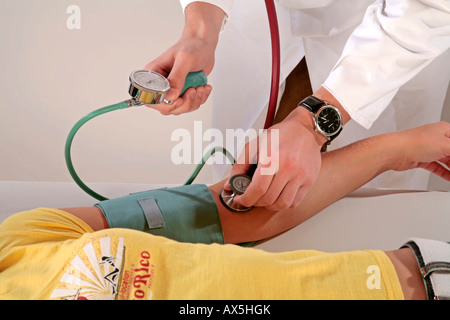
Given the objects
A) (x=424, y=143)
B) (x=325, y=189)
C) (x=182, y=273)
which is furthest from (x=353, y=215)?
(x=182, y=273)

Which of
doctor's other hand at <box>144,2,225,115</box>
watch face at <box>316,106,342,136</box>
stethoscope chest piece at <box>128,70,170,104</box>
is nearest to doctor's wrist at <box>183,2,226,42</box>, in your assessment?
doctor's other hand at <box>144,2,225,115</box>

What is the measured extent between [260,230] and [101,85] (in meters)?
1.06

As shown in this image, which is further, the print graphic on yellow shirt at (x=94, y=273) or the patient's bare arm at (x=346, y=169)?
the patient's bare arm at (x=346, y=169)

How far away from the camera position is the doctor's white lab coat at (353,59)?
0.97 meters

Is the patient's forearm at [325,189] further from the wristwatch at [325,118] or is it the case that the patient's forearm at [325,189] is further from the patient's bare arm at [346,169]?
the wristwatch at [325,118]

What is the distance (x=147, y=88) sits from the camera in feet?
2.92

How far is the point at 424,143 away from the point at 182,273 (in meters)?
0.75

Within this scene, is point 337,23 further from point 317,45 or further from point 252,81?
point 252,81

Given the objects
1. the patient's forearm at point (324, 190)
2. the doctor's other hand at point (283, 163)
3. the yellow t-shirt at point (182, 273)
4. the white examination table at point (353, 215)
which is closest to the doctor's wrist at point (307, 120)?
the doctor's other hand at point (283, 163)

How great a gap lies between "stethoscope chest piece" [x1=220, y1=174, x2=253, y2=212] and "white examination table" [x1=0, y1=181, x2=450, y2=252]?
12cm

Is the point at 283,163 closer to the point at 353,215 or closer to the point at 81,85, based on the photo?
the point at 353,215

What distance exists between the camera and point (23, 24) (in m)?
1.68

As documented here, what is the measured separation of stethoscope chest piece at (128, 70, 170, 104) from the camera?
89cm

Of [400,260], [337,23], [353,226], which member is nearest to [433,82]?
[337,23]
